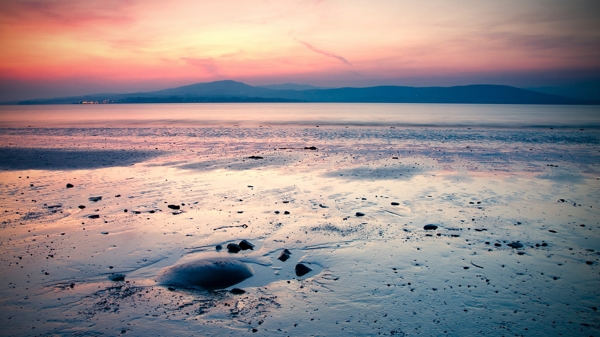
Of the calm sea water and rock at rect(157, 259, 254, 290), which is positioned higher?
the calm sea water

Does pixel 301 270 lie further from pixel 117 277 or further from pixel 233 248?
pixel 117 277

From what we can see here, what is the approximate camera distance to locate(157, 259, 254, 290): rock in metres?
7.75

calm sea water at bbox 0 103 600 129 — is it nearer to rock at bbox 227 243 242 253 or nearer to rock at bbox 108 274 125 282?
rock at bbox 227 243 242 253

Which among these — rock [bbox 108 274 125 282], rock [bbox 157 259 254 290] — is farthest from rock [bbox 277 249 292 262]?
rock [bbox 108 274 125 282]

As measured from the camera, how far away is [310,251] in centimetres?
951

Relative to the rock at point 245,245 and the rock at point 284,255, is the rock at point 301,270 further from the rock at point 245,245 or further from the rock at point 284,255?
the rock at point 245,245

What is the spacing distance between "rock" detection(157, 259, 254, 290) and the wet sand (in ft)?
0.60

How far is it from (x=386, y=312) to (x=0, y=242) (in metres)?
10.2

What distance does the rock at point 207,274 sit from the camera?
775 centimetres

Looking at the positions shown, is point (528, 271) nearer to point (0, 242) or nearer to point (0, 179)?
point (0, 242)

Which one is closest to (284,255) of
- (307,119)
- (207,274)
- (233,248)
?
(233,248)

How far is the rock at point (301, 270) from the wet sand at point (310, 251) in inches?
6.0

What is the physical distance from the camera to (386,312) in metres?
6.77

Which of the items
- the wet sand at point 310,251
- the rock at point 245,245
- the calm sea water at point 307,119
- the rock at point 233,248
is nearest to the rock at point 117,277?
the wet sand at point 310,251
